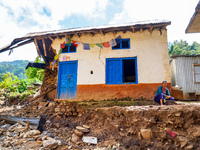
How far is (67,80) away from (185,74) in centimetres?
841

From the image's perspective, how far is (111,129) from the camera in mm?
5574

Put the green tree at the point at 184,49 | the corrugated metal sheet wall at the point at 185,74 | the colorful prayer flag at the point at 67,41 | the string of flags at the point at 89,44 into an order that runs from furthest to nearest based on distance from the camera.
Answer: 1. the green tree at the point at 184,49
2. the corrugated metal sheet wall at the point at 185,74
3. the colorful prayer flag at the point at 67,41
4. the string of flags at the point at 89,44

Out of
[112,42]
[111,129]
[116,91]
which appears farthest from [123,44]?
[111,129]

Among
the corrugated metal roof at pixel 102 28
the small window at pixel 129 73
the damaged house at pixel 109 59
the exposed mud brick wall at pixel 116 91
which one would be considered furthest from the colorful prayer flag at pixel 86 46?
the small window at pixel 129 73

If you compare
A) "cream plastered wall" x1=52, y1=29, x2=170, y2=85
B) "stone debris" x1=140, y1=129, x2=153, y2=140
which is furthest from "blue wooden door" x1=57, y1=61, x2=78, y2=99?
"stone debris" x1=140, y1=129, x2=153, y2=140

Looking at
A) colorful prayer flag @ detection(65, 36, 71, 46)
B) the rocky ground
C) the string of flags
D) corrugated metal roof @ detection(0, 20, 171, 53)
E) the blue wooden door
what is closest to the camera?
the rocky ground

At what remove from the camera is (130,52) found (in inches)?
283

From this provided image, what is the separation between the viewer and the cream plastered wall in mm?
6816

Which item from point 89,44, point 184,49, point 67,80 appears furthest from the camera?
point 184,49

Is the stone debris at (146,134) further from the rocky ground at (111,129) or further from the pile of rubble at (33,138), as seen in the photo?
the pile of rubble at (33,138)

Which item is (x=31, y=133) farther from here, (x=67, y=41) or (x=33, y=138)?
(x=67, y=41)

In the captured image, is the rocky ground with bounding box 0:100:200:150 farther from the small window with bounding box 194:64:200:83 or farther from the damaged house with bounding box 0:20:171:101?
the small window with bounding box 194:64:200:83

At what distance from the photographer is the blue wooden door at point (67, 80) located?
24.9ft

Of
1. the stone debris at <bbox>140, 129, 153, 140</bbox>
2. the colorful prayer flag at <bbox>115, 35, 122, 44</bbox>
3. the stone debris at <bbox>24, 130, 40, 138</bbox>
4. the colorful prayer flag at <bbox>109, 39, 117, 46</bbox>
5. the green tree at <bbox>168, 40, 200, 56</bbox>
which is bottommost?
the stone debris at <bbox>24, 130, 40, 138</bbox>
